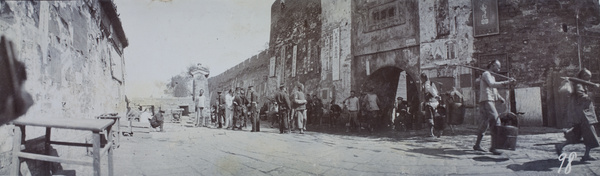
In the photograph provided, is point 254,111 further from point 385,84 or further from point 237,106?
point 385,84

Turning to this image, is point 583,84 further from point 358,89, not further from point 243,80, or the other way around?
point 243,80

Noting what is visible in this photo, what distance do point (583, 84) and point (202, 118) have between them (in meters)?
9.90

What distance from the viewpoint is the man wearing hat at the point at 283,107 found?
7363mm

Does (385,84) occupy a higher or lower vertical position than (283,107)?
higher

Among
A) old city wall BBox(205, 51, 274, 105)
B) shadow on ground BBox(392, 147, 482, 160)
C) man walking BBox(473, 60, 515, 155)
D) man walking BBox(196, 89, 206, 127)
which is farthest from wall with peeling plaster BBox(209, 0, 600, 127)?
old city wall BBox(205, 51, 274, 105)

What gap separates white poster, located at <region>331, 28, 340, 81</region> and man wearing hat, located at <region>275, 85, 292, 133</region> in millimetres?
4348

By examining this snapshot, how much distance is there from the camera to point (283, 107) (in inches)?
294

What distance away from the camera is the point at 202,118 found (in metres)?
10.3

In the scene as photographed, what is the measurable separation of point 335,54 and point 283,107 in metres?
4.83

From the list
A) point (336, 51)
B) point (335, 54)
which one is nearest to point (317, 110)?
point (335, 54)

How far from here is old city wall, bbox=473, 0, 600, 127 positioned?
23.1ft

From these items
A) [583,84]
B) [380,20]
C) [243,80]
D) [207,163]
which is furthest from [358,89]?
[243,80]

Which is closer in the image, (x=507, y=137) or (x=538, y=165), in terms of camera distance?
(x=538, y=165)

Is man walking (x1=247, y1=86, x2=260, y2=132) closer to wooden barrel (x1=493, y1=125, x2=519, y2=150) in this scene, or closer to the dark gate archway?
the dark gate archway
